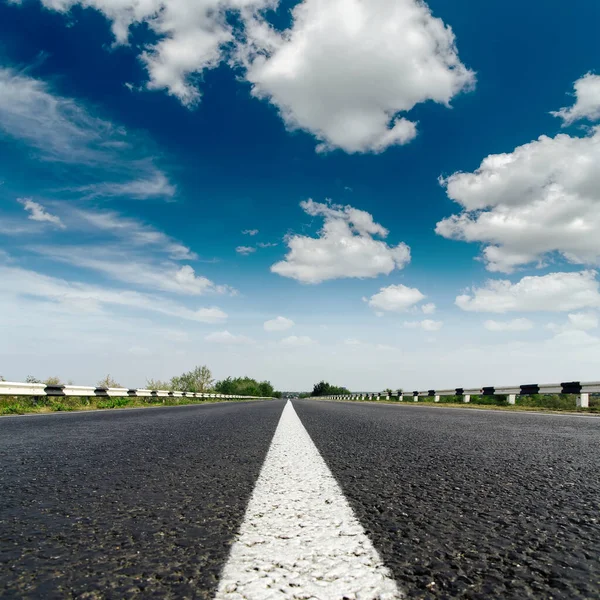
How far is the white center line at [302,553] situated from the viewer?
1.20m

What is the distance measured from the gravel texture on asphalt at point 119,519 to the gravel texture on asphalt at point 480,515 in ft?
1.90

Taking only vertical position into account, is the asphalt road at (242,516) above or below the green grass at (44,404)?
above

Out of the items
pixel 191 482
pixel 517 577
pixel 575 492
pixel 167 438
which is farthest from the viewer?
pixel 167 438

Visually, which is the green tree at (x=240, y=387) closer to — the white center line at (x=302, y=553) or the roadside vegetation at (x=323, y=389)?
the roadside vegetation at (x=323, y=389)

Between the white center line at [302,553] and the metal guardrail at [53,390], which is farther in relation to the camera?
the metal guardrail at [53,390]

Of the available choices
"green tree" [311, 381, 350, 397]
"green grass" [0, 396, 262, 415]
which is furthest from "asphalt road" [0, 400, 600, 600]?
"green tree" [311, 381, 350, 397]

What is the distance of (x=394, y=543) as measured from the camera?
5.20ft

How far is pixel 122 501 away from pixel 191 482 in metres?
0.50

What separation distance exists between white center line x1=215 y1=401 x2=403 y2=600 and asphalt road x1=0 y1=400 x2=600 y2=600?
0.05m

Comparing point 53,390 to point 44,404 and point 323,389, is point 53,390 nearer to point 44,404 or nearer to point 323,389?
point 44,404

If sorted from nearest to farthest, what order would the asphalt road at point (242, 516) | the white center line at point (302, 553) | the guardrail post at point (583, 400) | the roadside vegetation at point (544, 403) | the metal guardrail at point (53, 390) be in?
the white center line at point (302, 553)
the asphalt road at point (242, 516)
the metal guardrail at point (53, 390)
the guardrail post at point (583, 400)
the roadside vegetation at point (544, 403)

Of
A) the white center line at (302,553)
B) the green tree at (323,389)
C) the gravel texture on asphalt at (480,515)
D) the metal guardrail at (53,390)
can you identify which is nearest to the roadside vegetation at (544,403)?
the gravel texture on asphalt at (480,515)

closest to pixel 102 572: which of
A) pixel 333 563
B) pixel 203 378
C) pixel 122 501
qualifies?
pixel 333 563

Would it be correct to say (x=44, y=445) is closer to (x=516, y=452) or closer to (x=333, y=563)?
(x=333, y=563)
